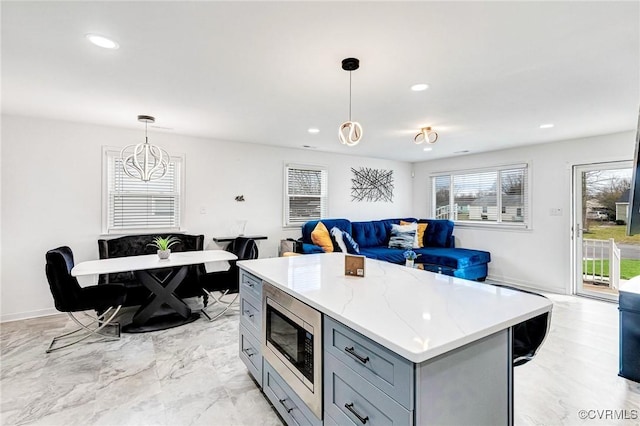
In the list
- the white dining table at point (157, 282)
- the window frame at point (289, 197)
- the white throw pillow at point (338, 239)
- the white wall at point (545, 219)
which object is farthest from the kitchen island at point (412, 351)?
the white wall at point (545, 219)

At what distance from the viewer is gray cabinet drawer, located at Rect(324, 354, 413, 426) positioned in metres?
1.08

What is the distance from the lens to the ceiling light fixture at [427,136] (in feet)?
12.9

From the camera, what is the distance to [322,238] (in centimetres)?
496

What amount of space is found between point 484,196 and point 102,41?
6.04 m

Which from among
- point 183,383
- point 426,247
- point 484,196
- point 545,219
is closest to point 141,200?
point 183,383

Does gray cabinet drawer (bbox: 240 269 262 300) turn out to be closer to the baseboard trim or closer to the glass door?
the baseboard trim

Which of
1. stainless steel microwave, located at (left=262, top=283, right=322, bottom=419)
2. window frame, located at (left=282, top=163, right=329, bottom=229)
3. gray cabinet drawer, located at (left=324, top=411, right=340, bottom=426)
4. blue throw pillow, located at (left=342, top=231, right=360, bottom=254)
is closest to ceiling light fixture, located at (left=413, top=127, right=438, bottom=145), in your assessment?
blue throw pillow, located at (left=342, top=231, right=360, bottom=254)

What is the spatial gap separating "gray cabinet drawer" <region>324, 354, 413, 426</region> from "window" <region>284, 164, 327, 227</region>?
417 cm

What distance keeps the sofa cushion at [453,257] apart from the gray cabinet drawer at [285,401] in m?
3.84

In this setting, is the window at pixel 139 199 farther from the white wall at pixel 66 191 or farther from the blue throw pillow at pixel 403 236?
the blue throw pillow at pixel 403 236

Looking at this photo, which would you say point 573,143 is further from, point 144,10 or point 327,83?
point 144,10

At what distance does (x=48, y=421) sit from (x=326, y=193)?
4.70 meters

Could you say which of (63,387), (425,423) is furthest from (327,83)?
(63,387)

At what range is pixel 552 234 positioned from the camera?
16.1 feet
